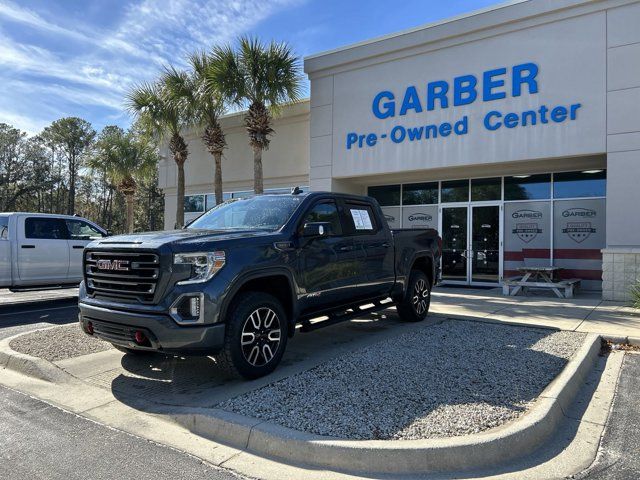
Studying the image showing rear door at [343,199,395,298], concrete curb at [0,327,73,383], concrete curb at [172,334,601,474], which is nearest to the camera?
concrete curb at [172,334,601,474]

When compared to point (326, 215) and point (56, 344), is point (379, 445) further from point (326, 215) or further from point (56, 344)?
point (56, 344)

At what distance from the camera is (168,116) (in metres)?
17.5

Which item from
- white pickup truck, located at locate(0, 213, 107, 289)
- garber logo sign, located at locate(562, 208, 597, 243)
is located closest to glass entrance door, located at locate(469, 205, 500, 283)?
garber logo sign, located at locate(562, 208, 597, 243)

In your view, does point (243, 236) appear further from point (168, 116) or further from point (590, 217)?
point (168, 116)

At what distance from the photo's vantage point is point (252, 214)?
6.05m

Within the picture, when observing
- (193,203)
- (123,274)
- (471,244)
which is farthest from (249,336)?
(193,203)

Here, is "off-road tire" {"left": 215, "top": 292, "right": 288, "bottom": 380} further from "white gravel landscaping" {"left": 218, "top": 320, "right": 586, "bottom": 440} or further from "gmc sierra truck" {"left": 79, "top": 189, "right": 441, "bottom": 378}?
"white gravel landscaping" {"left": 218, "top": 320, "right": 586, "bottom": 440}

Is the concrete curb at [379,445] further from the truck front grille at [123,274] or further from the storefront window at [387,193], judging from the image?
the storefront window at [387,193]

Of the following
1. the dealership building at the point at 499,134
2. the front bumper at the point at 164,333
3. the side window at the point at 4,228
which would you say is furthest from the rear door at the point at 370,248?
the side window at the point at 4,228

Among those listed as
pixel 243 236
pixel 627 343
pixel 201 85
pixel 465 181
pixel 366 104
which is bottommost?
pixel 627 343

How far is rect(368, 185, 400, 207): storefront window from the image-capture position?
16141mm

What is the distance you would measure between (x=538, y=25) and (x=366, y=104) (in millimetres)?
4915

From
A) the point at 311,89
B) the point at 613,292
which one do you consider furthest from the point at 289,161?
the point at 613,292

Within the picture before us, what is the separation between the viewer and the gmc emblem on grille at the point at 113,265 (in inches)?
188
